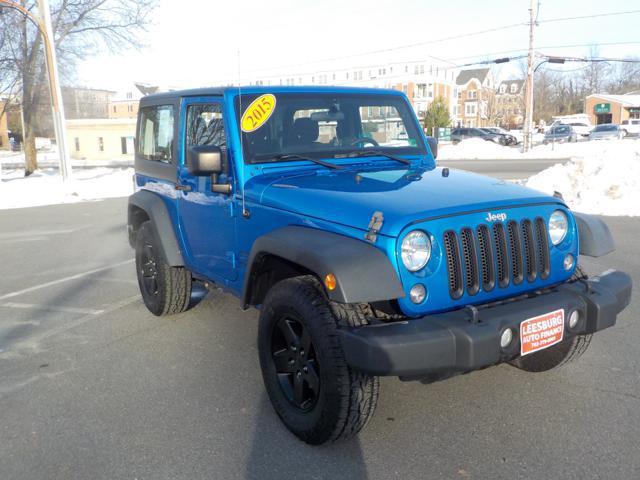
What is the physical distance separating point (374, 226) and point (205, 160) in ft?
4.31

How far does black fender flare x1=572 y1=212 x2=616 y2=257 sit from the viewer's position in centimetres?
364

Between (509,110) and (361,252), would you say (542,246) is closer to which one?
(361,252)

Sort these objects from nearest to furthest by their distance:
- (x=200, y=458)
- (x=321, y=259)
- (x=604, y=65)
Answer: (x=321, y=259) < (x=200, y=458) < (x=604, y=65)

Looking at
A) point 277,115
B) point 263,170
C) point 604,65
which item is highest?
point 604,65

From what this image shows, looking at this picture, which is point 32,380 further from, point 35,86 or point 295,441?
point 35,86

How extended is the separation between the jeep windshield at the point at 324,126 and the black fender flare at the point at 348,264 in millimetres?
1081

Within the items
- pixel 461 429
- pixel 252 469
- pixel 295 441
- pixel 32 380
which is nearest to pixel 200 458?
pixel 252 469

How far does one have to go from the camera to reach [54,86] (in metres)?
16.6

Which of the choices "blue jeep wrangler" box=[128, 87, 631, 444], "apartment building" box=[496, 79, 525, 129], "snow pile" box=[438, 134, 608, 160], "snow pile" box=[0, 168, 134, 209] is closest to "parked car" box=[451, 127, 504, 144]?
"snow pile" box=[438, 134, 608, 160]

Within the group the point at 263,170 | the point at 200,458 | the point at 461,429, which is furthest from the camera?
the point at 263,170

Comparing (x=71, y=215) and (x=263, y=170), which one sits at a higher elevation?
(x=263, y=170)

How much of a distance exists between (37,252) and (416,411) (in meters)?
7.07

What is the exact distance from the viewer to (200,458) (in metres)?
3.08

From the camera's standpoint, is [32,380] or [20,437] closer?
[20,437]
